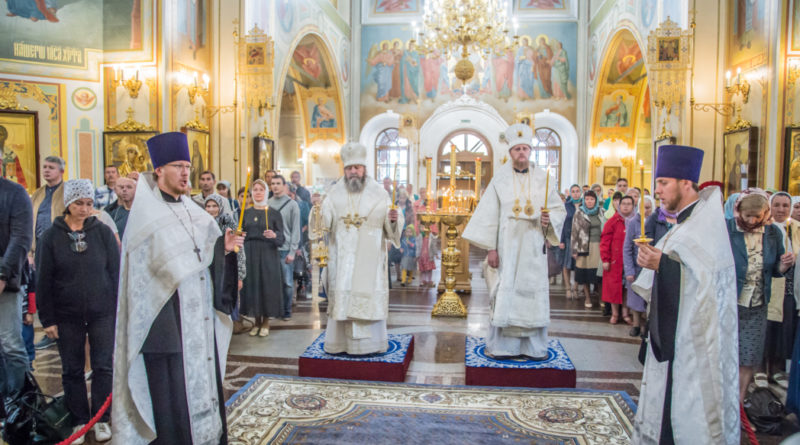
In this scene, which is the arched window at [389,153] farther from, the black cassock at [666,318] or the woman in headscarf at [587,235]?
the black cassock at [666,318]

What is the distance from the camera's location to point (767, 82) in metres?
8.84

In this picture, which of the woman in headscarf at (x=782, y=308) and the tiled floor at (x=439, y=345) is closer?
the woman in headscarf at (x=782, y=308)

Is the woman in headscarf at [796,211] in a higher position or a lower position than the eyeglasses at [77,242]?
higher

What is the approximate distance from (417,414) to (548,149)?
16882mm

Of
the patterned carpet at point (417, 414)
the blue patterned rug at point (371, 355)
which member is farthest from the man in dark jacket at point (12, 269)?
the blue patterned rug at point (371, 355)

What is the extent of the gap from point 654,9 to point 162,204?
39.9 feet

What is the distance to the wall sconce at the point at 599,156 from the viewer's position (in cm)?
1802

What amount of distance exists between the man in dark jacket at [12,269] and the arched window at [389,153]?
16.7 meters

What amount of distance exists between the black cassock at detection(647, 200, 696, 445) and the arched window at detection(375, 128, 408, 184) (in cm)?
1744

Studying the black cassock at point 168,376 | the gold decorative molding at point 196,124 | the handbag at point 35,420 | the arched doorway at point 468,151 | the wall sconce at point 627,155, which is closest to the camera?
the black cassock at point 168,376

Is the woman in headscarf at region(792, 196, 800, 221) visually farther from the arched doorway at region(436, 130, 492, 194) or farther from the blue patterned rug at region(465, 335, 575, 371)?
the arched doorway at region(436, 130, 492, 194)

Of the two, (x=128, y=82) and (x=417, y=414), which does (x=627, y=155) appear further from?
(x=417, y=414)

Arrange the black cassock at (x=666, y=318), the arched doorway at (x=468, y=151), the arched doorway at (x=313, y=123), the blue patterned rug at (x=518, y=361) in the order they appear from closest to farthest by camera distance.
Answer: the black cassock at (x=666, y=318) → the blue patterned rug at (x=518, y=361) → the arched doorway at (x=313, y=123) → the arched doorway at (x=468, y=151)

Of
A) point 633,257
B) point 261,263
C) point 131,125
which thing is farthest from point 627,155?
point 261,263
